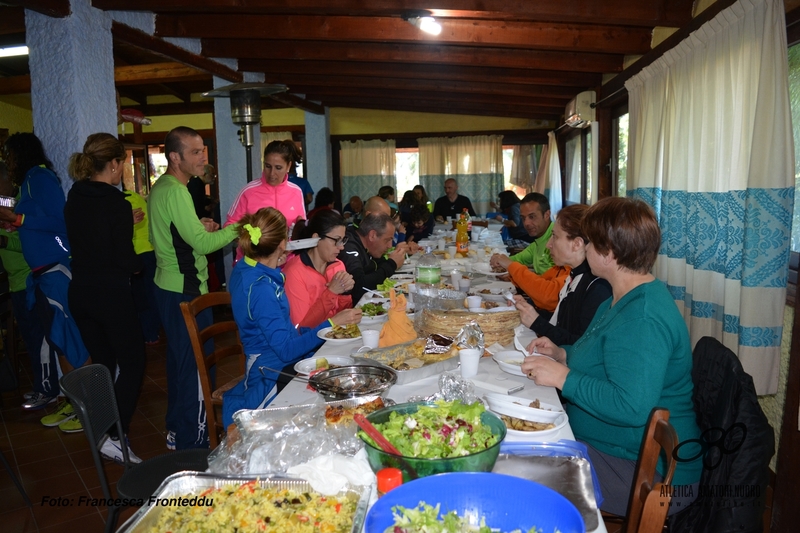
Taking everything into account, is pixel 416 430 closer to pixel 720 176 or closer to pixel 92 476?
pixel 92 476

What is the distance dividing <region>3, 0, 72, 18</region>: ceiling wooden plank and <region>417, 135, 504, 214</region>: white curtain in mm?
8289

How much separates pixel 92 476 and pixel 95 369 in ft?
4.96

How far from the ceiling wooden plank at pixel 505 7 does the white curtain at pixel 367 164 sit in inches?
288

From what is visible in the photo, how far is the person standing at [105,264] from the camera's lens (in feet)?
10.1

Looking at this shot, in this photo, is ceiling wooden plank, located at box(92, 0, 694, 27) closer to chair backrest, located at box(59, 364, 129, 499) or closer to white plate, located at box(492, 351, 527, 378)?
white plate, located at box(492, 351, 527, 378)

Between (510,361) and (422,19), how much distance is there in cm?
303

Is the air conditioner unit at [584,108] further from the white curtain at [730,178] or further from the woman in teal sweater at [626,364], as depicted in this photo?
the woman in teal sweater at [626,364]

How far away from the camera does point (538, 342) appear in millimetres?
2186

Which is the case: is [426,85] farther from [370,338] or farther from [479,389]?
[479,389]

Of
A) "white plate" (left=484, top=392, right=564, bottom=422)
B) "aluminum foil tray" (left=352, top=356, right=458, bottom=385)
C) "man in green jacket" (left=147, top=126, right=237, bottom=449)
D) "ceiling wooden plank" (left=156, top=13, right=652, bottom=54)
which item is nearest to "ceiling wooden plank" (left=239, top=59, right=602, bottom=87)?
"ceiling wooden plank" (left=156, top=13, right=652, bottom=54)

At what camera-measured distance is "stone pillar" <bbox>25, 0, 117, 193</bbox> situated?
12.3 feet

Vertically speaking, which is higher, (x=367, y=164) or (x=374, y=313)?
(x=367, y=164)

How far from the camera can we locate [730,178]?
315 cm

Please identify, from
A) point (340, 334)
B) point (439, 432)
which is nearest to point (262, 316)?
point (340, 334)
